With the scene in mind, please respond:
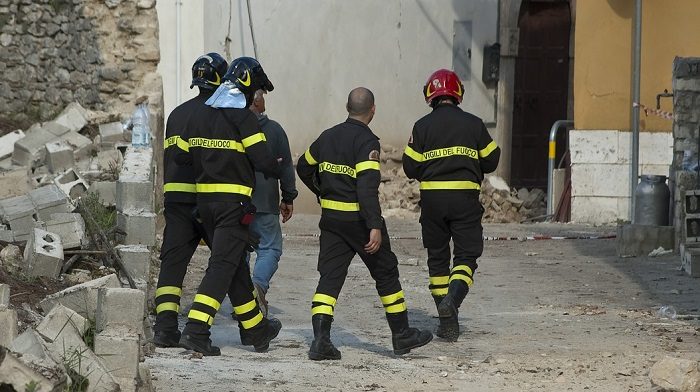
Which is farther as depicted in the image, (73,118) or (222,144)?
(73,118)

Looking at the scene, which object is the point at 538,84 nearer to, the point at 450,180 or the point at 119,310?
the point at 450,180

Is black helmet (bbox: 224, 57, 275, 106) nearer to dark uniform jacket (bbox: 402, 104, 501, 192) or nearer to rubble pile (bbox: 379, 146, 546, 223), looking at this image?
dark uniform jacket (bbox: 402, 104, 501, 192)

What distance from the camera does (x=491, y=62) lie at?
19.8m

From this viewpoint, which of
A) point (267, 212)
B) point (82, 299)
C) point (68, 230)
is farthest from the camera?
point (68, 230)

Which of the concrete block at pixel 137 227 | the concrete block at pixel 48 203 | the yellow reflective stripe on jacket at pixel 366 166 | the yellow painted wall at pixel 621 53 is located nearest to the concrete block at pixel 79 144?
the concrete block at pixel 48 203

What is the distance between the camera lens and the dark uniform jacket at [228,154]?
8430 millimetres

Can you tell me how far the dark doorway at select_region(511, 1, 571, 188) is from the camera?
66.8 feet

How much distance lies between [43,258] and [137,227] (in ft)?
3.40

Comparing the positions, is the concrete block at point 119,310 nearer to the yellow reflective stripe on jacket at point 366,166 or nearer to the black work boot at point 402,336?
the yellow reflective stripe on jacket at point 366,166

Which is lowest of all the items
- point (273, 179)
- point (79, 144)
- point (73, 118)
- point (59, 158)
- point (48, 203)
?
point (48, 203)

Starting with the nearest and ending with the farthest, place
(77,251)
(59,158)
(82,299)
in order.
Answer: (82,299), (77,251), (59,158)

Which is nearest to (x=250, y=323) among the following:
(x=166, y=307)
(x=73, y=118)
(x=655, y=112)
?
(x=166, y=307)

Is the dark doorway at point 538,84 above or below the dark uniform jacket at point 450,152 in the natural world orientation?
above

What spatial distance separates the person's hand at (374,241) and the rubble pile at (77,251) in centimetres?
136
